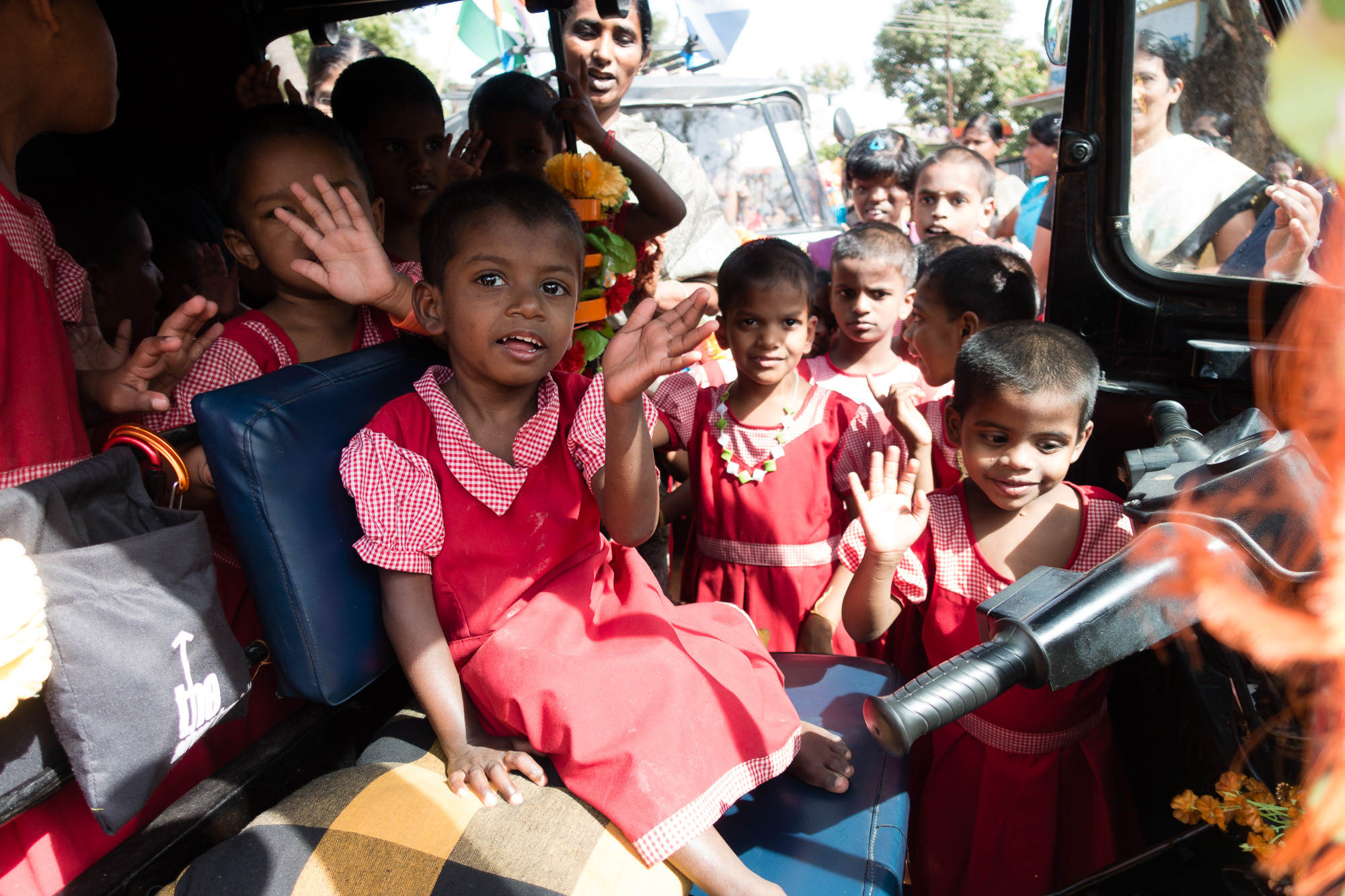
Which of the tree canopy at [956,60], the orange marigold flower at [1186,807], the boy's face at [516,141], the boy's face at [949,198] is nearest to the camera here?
the orange marigold flower at [1186,807]

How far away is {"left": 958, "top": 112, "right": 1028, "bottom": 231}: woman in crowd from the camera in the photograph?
23.6ft

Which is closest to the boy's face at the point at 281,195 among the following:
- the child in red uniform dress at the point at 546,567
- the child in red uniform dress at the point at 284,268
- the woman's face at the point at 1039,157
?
the child in red uniform dress at the point at 284,268

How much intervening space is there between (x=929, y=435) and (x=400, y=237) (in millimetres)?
1661

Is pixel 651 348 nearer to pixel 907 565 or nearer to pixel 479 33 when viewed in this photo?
pixel 907 565

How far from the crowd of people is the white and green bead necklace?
0.05ft

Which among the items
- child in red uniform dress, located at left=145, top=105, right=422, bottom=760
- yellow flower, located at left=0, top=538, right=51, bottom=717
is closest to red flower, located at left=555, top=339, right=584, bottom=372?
child in red uniform dress, located at left=145, top=105, right=422, bottom=760

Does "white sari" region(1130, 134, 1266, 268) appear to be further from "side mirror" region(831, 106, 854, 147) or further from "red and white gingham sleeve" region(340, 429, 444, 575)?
"side mirror" region(831, 106, 854, 147)

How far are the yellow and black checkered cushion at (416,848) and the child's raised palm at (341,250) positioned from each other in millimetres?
910

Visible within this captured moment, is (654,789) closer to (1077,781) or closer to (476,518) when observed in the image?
(476,518)

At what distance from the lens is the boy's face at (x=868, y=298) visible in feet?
9.52

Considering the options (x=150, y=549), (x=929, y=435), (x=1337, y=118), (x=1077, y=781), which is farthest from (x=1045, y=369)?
(x=150, y=549)

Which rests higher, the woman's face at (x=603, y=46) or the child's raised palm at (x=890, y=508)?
the woman's face at (x=603, y=46)

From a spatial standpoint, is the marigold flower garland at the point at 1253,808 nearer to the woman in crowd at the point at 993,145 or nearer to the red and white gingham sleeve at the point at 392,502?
the red and white gingham sleeve at the point at 392,502

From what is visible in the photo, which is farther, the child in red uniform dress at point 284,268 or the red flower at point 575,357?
the red flower at point 575,357
